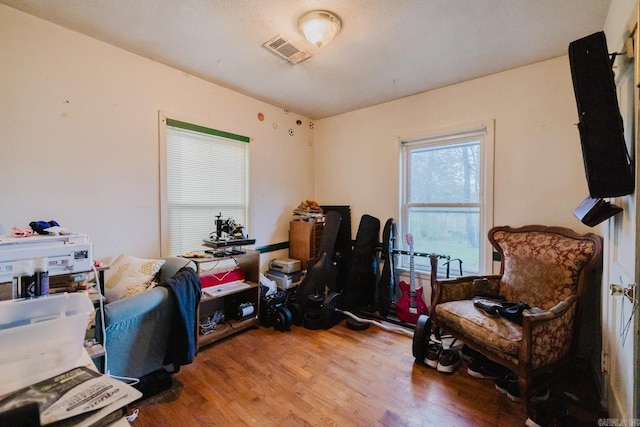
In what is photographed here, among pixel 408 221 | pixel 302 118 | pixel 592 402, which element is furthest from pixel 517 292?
pixel 302 118

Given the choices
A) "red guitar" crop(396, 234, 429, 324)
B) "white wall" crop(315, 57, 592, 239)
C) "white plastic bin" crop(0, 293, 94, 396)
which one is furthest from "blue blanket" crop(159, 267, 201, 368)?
"white wall" crop(315, 57, 592, 239)

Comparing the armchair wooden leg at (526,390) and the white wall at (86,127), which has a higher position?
the white wall at (86,127)

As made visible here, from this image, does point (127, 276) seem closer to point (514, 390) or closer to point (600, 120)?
point (514, 390)

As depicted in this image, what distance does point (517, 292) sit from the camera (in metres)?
2.26

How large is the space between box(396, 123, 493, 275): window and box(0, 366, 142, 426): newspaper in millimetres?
3002

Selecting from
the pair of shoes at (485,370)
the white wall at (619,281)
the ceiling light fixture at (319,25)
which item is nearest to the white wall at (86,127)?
the ceiling light fixture at (319,25)

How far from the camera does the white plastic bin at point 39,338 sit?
2.77ft

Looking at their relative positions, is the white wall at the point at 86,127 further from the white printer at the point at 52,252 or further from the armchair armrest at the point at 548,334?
the armchair armrest at the point at 548,334

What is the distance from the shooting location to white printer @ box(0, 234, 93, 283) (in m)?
1.19

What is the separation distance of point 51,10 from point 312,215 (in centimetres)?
288

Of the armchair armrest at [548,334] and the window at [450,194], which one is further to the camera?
the window at [450,194]

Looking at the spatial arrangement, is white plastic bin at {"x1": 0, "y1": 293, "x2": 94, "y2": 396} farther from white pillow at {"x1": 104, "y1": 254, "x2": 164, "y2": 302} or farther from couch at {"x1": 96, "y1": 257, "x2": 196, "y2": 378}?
white pillow at {"x1": 104, "y1": 254, "x2": 164, "y2": 302}

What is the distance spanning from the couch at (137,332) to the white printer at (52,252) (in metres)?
0.41

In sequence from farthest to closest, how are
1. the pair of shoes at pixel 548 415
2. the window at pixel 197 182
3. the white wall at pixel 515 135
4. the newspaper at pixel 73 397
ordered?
1. the window at pixel 197 182
2. the white wall at pixel 515 135
3. the pair of shoes at pixel 548 415
4. the newspaper at pixel 73 397
